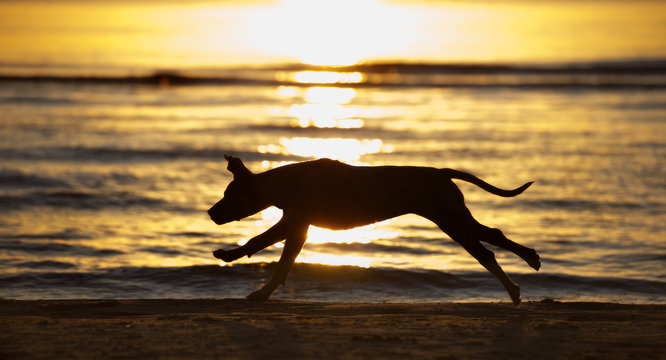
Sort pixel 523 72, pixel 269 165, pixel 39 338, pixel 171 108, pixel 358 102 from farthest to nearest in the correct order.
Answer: pixel 523 72 < pixel 358 102 < pixel 171 108 < pixel 269 165 < pixel 39 338

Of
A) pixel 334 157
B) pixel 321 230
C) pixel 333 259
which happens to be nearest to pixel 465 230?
pixel 333 259

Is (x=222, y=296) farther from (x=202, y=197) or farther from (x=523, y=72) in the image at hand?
(x=523, y=72)

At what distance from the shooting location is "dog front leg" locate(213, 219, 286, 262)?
934 cm

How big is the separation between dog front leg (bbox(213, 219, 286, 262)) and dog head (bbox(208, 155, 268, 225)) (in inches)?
11.1

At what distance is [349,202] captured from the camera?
370 inches

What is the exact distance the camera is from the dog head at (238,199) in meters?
9.56

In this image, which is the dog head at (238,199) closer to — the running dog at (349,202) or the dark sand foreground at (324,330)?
the running dog at (349,202)

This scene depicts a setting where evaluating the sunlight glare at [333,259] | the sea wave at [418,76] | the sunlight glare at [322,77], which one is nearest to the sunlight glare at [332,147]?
the sunlight glare at [333,259]

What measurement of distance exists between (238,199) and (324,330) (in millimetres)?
2138

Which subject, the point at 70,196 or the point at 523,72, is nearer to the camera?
the point at 70,196

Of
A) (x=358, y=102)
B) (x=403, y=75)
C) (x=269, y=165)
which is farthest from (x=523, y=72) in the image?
(x=269, y=165)

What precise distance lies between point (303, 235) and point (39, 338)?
2.90 metres

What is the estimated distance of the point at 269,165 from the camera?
2245 cm

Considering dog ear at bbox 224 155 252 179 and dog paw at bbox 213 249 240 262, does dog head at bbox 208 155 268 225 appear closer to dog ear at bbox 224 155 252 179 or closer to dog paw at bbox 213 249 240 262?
dog ear at bbox 224 155 252 179
